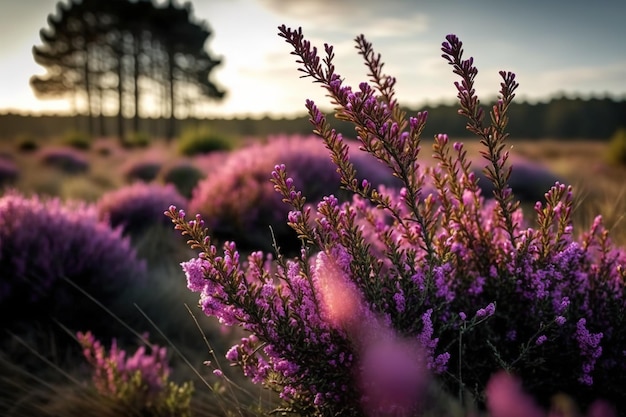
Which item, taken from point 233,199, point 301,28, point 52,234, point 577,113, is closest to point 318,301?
point 301,28

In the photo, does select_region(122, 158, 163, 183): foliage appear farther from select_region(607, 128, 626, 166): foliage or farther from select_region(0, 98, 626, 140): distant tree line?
select_region(0, 98, 626, 140): distant tree line

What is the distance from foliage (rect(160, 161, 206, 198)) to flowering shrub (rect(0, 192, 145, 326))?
5.79m

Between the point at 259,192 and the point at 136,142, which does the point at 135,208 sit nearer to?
the point at 259,192

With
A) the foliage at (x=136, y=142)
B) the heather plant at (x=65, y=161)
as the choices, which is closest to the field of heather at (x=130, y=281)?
the heather plant at (x=65, y=161)

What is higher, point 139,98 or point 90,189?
point 139,98

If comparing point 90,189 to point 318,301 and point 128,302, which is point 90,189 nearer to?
point 128,302

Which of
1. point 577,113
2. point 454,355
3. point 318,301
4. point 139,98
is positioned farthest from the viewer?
point 577,113

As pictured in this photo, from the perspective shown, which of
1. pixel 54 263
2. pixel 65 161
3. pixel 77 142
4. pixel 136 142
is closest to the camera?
pixel 54 263

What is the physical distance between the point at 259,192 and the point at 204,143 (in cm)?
1169

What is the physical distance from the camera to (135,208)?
6574 millimetres

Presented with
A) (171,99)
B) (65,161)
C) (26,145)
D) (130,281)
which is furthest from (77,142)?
(130,281)

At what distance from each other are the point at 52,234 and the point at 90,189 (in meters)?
6.52

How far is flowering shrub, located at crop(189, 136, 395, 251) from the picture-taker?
5.54 meters

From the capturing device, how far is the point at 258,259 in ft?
5.58
